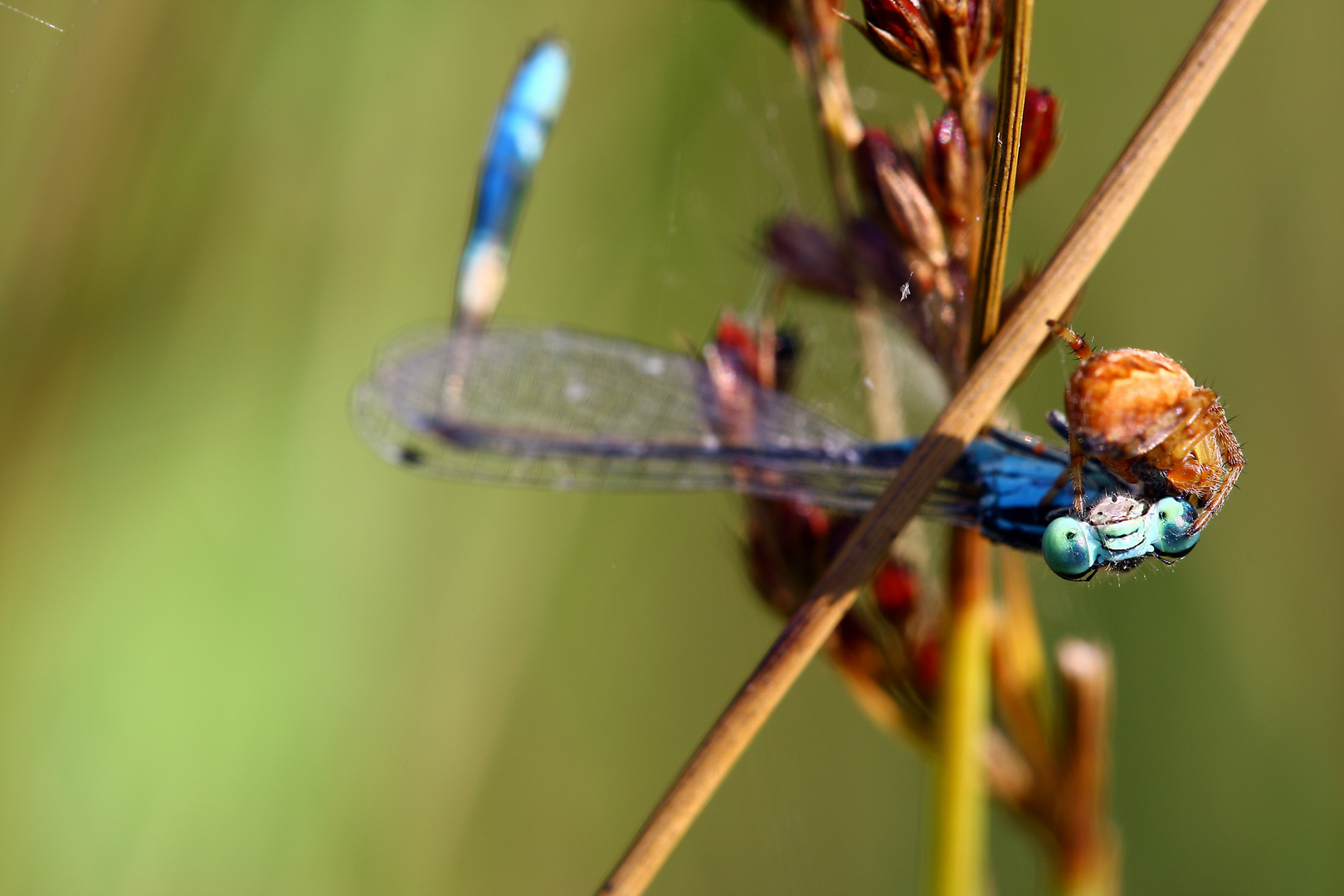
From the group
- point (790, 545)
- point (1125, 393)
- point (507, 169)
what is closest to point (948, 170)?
point (1125, 393)

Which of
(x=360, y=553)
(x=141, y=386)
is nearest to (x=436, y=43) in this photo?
(x=141, y=386)

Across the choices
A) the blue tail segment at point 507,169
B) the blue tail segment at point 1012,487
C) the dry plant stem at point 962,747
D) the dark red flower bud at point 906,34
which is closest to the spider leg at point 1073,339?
the blue tail segment at point 1012,487

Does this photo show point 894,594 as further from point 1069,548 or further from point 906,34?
→ point 906,34

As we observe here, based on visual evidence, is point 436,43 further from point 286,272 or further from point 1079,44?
point 1079,44

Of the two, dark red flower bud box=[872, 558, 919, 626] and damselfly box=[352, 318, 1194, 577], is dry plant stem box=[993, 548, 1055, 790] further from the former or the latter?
damselfly box=[352, 318, 1194, 577]

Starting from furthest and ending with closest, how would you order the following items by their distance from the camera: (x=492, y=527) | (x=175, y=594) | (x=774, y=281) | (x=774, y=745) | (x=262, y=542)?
(x=774, y=745) → (x=492, y=527) → (x=262, y=542) → (x=175, y=594) → (x=774, y=281)

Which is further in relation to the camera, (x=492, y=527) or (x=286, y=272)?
(x=492, y=527)

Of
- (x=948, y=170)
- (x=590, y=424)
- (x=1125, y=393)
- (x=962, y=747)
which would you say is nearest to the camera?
(x=1125, y=393)
